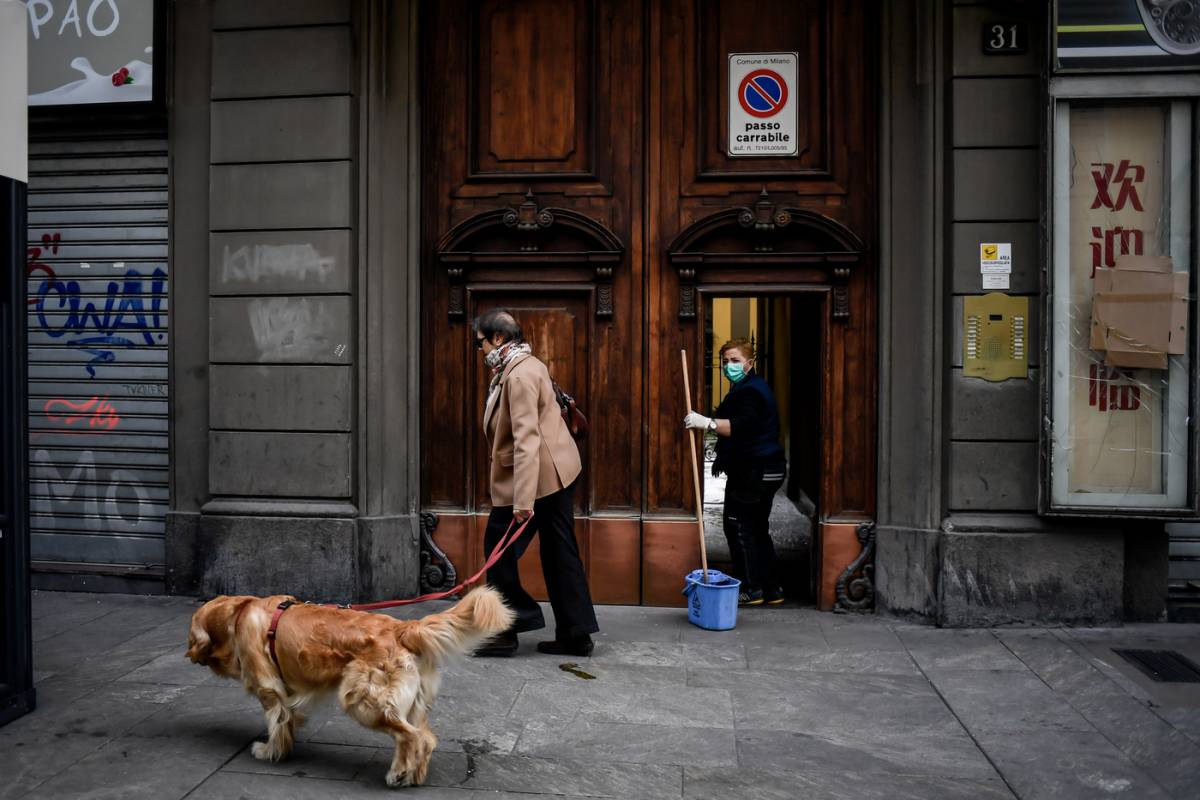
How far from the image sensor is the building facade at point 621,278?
669cm

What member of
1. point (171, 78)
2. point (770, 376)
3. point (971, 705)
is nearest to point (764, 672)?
point (971, 705)

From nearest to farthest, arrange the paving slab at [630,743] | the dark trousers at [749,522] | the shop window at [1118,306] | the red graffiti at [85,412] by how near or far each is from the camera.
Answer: the paving slab at [630,743] < the shop window at [1118,306] < the dark trousers at [749,522] < the red graffiti at [85,412]

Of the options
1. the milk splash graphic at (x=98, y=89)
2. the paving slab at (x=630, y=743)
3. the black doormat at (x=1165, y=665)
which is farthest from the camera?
the milk splash graphic at (x=98, y=89)

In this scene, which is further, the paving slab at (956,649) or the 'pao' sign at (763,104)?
the 'pao' sign at (763,104)

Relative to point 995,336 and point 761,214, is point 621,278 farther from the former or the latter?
point 995,336

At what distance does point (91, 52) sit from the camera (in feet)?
25.2

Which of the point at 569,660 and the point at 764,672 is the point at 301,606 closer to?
the point at 569,660

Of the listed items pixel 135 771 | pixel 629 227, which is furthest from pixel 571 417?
pixel 135 771

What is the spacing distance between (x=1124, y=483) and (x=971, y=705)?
8.03 feet

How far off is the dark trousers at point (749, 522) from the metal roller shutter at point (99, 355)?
4.42 m

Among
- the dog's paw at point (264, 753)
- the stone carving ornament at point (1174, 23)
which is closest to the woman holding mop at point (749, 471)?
the stone carving ornament at point (1174, 23)

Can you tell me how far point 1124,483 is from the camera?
673cm

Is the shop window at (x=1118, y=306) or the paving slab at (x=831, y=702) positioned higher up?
the shop window at (x=1118, y=306)

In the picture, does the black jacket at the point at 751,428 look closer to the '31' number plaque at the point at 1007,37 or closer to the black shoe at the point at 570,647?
the black shoe at the point at 570,647
